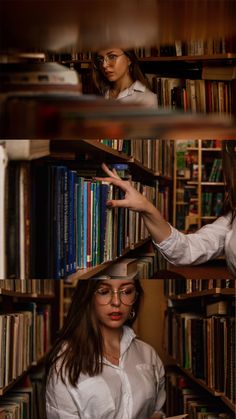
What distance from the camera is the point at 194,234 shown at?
139 centimetres

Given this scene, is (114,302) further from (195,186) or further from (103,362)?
(195,186)

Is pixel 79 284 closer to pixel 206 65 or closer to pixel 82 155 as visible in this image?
pixel 82 155

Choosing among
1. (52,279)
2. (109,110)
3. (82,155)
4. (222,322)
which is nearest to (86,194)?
(82,155)

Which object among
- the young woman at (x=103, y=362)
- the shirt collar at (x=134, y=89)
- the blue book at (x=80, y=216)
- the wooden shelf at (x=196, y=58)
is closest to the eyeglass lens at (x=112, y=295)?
the young woman at (x=103, y=362)

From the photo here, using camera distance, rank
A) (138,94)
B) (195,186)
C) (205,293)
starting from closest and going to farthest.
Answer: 1. (205,293)
2. (138,94)
3. (195,186)

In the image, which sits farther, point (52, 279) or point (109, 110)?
point (52, 279)

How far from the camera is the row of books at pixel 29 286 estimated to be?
105 centimetres

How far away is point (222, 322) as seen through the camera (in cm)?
104

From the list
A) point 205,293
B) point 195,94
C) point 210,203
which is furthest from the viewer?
point 210,203

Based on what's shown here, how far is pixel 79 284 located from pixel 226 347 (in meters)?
0.29

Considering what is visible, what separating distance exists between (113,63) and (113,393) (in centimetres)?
73

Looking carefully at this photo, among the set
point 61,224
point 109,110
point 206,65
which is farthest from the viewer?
point 206,65

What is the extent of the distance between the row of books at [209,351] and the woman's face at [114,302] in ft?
0.30

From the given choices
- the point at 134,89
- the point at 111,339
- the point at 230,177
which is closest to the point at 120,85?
the point at 134,89
